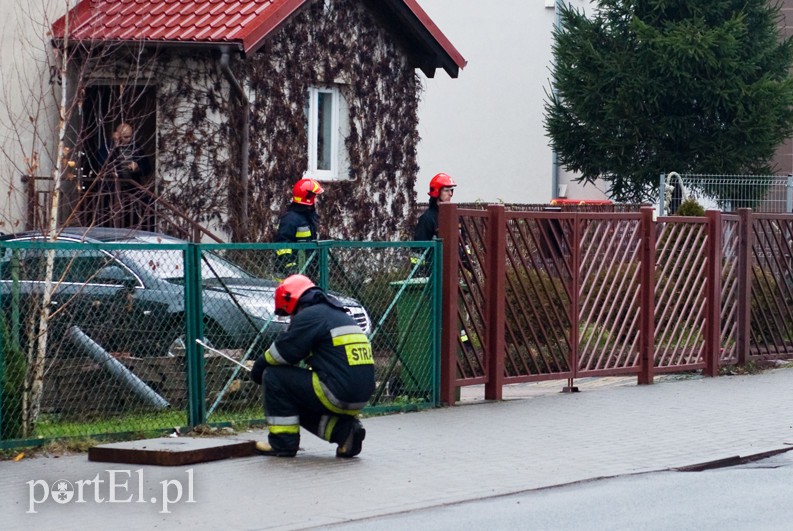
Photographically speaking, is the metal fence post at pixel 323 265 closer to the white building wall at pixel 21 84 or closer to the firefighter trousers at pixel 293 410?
the firefighter trousers at pixel 293 410

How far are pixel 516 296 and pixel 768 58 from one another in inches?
786

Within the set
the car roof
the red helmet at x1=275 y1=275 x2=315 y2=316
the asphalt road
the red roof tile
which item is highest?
the red roof tile

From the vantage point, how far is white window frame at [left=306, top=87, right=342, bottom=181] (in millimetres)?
20062

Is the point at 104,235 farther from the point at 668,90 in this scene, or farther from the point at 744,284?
the point at 668,90

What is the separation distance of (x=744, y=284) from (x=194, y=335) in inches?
296

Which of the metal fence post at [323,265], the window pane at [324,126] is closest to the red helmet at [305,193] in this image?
the metal fence post at [323,265]

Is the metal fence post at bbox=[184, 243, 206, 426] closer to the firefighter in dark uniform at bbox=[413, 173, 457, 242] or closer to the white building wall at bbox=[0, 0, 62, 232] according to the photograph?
the firefighter in dark uniform at bbox=[413, 173, 457, 242]

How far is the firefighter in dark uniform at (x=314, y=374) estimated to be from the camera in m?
9.80

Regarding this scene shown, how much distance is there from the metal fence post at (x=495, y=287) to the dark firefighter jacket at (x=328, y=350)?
322 cm

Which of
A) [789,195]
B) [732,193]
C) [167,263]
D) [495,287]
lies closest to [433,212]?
[495,287]

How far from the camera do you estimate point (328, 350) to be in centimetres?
985

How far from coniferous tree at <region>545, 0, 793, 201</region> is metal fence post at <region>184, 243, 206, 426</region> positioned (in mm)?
20960

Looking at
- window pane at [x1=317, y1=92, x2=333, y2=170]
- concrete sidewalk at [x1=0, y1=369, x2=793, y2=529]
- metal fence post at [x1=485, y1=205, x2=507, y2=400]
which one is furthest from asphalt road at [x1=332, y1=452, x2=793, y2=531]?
window pane at [x1=317, y1=92, x2=333, y2=170]

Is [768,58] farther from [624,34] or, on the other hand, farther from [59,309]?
[59,309]
